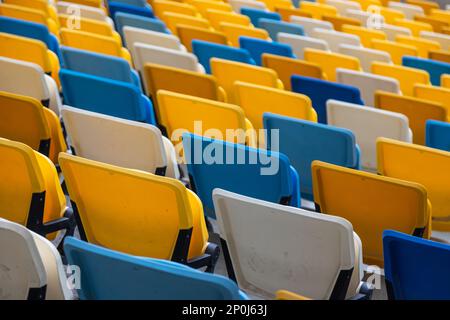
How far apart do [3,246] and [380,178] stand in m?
1.51

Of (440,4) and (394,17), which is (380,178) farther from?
(440,4)

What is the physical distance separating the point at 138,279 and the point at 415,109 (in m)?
3.36

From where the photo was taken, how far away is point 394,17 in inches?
448

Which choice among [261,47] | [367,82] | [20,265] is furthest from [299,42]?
[20,265]

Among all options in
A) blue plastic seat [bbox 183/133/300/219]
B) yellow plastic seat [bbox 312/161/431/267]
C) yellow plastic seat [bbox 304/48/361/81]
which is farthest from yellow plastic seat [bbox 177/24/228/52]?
yellow plastic seat [bbox 312/161/431/267]

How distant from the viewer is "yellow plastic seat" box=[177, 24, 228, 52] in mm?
7086

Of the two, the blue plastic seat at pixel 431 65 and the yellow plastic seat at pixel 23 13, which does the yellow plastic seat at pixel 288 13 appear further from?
the yellow plastic seat at pixel 23 13

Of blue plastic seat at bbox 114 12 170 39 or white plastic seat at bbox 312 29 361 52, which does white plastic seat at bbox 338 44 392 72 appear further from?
blue plastic seat at bbox 114 12 170 39

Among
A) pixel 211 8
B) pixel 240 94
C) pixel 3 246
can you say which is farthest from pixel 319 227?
pixel 211 8

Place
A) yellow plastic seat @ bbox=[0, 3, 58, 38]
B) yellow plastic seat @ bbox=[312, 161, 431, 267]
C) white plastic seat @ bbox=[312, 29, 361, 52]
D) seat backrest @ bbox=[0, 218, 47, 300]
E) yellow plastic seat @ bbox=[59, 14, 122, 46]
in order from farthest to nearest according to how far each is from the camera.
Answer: white plastic seat @ bbox=[312, 29, 361, 52]
yellow plastic seat @ bbox=[59, 14, 122, 46]
yellow plastic seat @ bbox=[0, 3, 58, 38]
yellow plastic seat @ bbox=[312, 161, 431, 267]
seat backrest @ bbox=[0, 218, 47, 300]

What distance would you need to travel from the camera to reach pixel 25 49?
533 cm

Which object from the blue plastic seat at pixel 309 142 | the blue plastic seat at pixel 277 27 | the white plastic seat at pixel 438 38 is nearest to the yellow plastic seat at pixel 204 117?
the blue plastic seat at pixel 309 142

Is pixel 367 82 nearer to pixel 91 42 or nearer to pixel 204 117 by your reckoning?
pixel 91 42

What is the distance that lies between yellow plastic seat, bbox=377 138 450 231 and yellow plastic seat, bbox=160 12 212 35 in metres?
3.88
